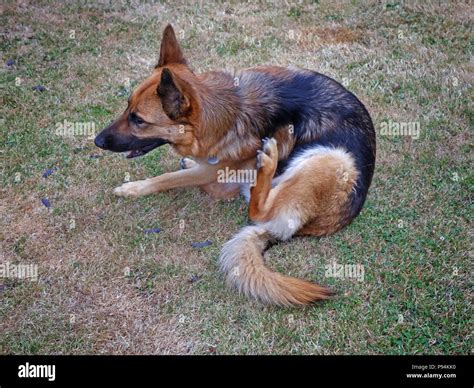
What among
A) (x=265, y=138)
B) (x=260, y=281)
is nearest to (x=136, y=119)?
(x=265, y=138)

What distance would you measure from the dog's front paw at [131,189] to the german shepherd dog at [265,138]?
65 cm

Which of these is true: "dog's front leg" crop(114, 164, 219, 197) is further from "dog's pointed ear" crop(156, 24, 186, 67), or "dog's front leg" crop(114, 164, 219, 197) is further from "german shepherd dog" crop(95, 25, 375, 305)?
"dog's pointed ear" crop(156, 24, 186, 67)

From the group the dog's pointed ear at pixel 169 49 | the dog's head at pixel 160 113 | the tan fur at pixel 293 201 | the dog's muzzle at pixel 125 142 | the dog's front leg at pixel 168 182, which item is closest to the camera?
the dog's head at pixel 160 113

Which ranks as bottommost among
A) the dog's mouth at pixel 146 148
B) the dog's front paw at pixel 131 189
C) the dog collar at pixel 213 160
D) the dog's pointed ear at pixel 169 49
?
the dog's front paw at pixel 131 189

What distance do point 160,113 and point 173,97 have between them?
223mm

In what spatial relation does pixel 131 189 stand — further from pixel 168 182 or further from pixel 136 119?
pixel 136 119

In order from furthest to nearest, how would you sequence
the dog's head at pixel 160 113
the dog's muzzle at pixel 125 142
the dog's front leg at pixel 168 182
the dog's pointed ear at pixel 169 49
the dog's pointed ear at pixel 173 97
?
the dog's front leg at pixel 168 182, the dog's pointed ear at pixel 169 49, the dog's muzzle at pixel 125 142, the dog's head at pixel 160 113, the dog's pointed ear at pixel 173 97

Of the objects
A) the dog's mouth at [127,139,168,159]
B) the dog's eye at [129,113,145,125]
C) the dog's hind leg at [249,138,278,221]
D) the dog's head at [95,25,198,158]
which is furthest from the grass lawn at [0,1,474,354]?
the dog's eye at [129,113,145,125]

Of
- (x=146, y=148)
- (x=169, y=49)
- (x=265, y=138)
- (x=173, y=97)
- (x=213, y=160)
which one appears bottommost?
(x=213, y=160)

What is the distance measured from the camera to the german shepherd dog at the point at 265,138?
4.20m

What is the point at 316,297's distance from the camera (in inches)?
153

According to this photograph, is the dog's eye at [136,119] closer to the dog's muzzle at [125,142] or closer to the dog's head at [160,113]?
the dog's head at [160,113]

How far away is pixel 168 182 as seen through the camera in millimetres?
5078

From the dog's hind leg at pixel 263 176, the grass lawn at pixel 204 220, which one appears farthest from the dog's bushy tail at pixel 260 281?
the dog's hind leg at pixel 263 176
